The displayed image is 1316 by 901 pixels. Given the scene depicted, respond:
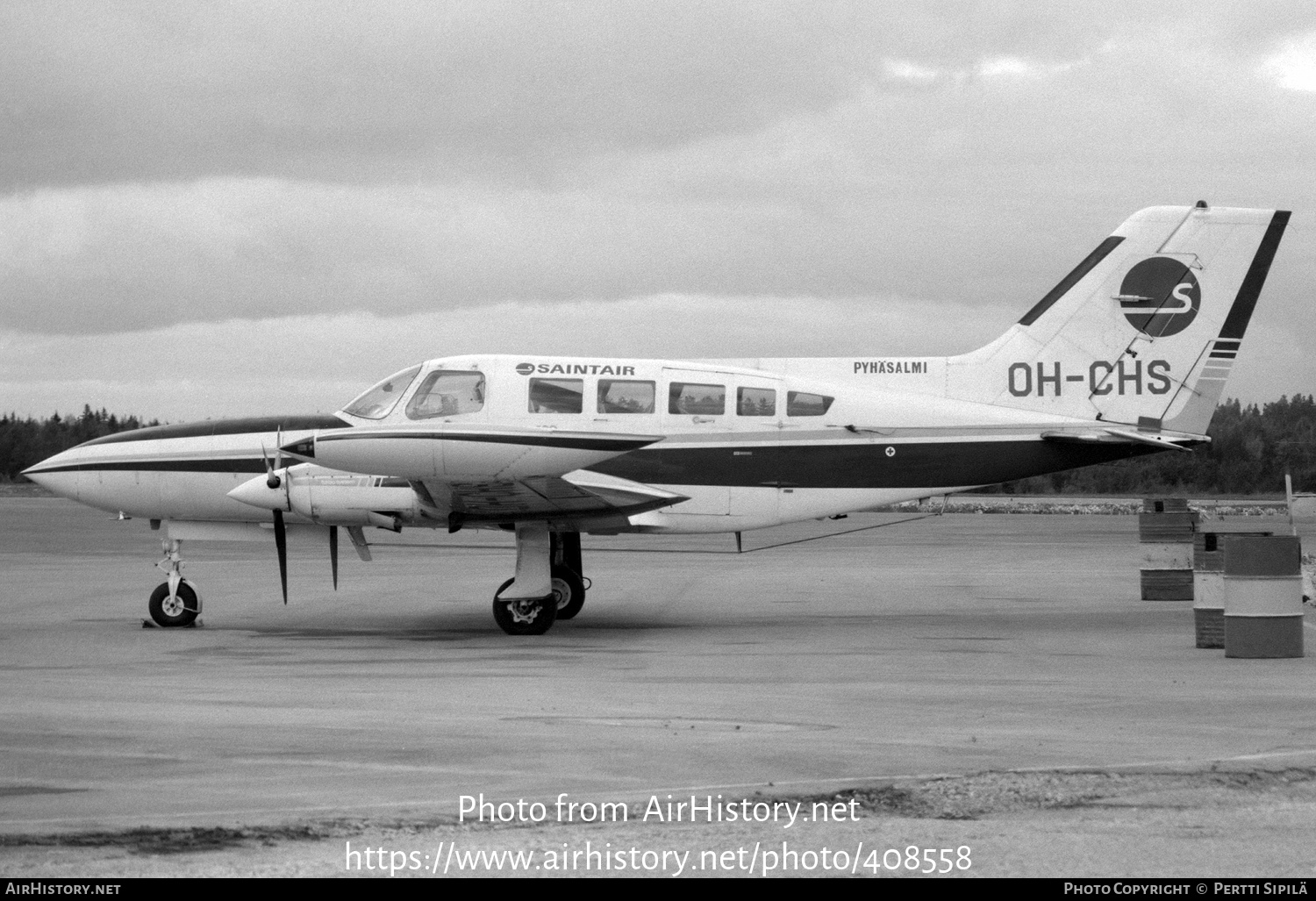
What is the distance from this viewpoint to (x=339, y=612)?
18.4m

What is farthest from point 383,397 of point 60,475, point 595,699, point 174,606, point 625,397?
point 595,699

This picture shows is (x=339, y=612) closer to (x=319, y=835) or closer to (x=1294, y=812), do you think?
(x=319, y=835)

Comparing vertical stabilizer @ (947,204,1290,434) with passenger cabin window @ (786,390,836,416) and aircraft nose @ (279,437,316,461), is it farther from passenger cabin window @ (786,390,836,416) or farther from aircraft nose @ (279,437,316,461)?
aircraft nose @ (279,437,316,461)

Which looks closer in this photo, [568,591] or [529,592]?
[529,592]

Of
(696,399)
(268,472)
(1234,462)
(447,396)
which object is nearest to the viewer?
(447,396)

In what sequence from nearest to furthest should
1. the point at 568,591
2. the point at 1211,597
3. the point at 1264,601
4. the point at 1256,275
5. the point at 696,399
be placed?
the point at 1264,601, the point at 1211,597, the point at 696,399, the point at 1256,275, the point at 568,591

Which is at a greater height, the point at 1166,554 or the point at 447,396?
the point at 447,396

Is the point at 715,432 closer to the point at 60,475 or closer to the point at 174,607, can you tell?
the point at 174,607

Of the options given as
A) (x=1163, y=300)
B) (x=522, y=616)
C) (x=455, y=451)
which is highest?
(x=1163, y=300)

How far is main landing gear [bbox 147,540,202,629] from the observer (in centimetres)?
1628

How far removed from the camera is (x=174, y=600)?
645 inches

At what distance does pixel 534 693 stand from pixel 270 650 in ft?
14.6

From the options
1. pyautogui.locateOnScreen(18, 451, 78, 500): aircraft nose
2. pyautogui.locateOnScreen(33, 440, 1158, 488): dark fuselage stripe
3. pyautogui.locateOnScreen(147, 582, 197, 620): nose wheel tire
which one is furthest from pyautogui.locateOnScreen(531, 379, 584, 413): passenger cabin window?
pyautogui.locateOnScreen(18, 451, 78, 500): aircraft nose

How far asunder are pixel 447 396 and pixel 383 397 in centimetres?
76
